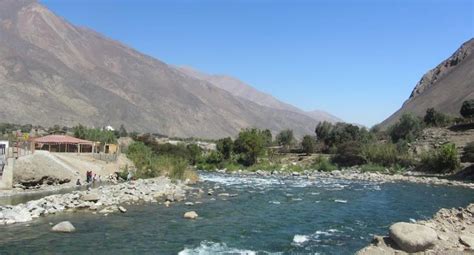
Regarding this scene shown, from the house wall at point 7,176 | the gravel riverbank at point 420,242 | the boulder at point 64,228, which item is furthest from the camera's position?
the house wall at point 7,176

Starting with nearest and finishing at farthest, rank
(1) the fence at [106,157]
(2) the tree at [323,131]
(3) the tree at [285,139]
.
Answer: (1) the fence at [106,157] → (2) the tree at [323,131] → (3) the tree at [285,139]

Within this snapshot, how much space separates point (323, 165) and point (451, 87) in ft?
341

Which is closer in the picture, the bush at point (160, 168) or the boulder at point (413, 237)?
the boulder at point (413, 237)

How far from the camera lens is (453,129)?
85312 mm

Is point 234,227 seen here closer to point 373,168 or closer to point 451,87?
point 373,168

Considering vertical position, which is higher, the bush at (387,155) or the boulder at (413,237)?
the bush at (387,155)

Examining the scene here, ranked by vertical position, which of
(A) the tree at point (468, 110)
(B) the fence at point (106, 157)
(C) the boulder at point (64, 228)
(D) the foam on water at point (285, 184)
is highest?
(A) the tree at point (468, 110)

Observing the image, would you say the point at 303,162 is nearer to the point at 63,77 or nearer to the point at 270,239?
the point at 270,239

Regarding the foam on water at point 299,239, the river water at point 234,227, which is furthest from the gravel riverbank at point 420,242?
the foam on water at point 299,239

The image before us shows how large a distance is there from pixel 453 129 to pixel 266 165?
36404 millimetres

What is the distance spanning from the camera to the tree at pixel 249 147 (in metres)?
78.9

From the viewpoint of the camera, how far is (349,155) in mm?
75812

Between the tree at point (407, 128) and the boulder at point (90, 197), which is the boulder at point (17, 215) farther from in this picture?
the tree at point (407, 128)

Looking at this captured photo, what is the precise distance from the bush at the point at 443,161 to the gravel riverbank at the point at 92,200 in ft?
124
